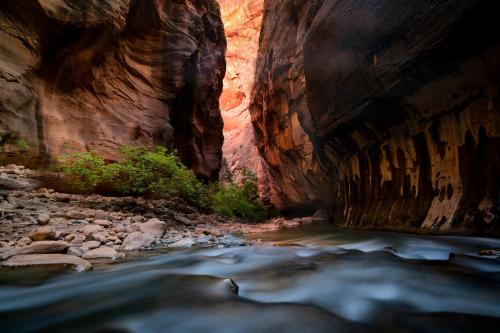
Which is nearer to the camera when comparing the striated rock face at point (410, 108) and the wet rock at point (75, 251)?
the wet rock at point (75, 251)

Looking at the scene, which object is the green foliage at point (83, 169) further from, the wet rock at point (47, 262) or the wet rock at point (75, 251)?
the wet rock at point (47, 262)

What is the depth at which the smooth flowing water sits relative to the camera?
159cm

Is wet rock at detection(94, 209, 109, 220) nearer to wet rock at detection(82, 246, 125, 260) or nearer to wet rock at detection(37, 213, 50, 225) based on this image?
wet rock at detection(37, 213, 50, 225)

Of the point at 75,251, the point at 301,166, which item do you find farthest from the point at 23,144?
the point at 301,166

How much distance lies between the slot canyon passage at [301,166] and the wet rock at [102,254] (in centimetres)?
3

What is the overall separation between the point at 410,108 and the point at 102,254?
6.04 m

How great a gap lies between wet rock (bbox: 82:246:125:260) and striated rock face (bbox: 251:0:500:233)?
203 inches

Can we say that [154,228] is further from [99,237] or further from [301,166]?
[301,166]

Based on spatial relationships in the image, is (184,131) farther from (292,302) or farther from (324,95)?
(292,302)

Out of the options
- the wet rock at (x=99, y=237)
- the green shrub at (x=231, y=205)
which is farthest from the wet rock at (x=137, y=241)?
the green shrub at (x=231, y=205)

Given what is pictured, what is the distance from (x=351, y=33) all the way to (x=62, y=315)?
6.70m

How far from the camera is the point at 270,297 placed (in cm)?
211

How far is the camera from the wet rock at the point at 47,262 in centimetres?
289

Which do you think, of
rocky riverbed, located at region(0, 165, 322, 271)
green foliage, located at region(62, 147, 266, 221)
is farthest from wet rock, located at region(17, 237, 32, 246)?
green foliage, located at region(62, 147, 266, 221)
